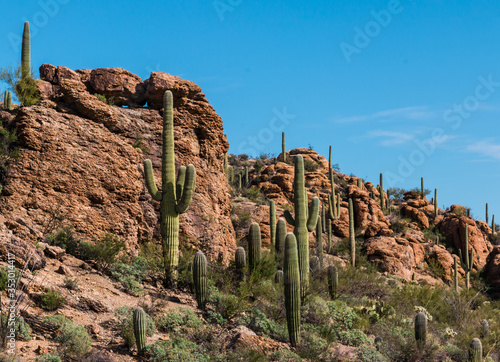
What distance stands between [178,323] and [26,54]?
10854 mm

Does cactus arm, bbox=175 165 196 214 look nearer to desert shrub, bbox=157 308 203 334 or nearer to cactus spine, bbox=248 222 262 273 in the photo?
cactus spine, bbox=248 222 262 273

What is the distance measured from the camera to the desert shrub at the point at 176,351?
29.0 ft

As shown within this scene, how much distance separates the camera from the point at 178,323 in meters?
10.3

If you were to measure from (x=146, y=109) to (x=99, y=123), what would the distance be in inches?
89.8

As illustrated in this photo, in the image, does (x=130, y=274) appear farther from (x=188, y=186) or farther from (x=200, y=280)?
(x=188, y=186)

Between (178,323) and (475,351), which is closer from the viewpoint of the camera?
(178,323)

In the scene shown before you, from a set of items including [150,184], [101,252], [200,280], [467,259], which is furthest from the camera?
[467,259]

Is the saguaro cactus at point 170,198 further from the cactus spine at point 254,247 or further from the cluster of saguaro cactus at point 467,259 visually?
the cluster of saguaro cactus at point 467,259

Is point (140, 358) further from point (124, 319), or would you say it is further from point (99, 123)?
point (99, 123)

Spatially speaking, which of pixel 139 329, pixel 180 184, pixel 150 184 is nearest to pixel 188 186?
pixel 180 184

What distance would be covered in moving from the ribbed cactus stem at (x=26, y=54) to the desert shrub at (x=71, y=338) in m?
8.91

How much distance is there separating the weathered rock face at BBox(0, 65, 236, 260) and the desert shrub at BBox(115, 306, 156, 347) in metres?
3.42

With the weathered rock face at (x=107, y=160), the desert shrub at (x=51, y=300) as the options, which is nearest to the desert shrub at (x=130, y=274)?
the weathered rock face at (x=107, y=160)

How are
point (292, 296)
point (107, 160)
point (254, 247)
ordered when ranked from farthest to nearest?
point (107, 160)
point (254, 247)
point (292, 296)
